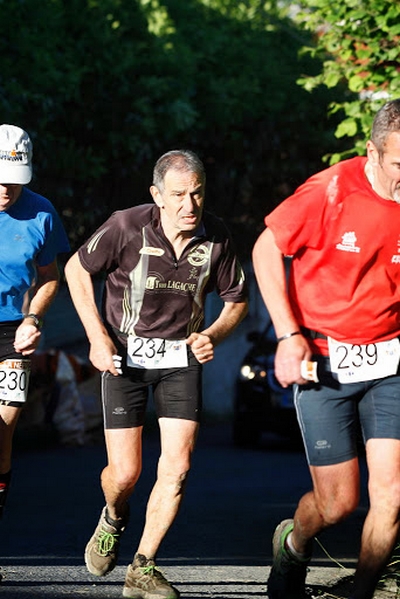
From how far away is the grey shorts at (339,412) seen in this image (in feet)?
21.7

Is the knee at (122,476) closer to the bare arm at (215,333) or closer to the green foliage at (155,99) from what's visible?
the bare arm at (215,333)

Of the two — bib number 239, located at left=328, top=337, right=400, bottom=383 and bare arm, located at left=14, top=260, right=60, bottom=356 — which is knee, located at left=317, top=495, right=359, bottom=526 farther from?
bare arm, located at left=14, top=260, right=60, bottom=356

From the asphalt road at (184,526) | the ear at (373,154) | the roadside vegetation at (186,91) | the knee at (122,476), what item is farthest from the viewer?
the roadside vegetation at (186,91)

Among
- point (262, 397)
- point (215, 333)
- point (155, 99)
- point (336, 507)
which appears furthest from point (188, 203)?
point (155, 99)

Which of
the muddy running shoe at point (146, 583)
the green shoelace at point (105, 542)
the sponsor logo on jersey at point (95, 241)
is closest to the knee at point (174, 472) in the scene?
the muddy running shoe at point (146, 583)

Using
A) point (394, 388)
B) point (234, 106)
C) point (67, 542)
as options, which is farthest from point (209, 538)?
point (234, 106)

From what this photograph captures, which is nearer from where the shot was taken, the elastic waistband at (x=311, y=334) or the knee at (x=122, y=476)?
the elastic waistband at (x=311, y=334)

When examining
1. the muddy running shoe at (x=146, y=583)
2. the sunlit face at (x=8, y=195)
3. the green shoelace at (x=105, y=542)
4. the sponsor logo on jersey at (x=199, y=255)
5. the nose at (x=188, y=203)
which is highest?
the sunlit face at (x=8, y=195)

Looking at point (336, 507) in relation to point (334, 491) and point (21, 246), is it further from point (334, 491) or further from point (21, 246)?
point (21, 246)

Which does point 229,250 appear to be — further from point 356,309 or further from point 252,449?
point 252,449

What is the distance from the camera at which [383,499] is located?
21.1 ft

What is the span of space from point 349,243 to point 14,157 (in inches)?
77.5

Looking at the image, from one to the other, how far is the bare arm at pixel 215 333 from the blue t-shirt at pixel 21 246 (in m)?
0.97

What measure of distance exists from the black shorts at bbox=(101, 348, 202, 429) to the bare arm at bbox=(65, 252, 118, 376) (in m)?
0.17
